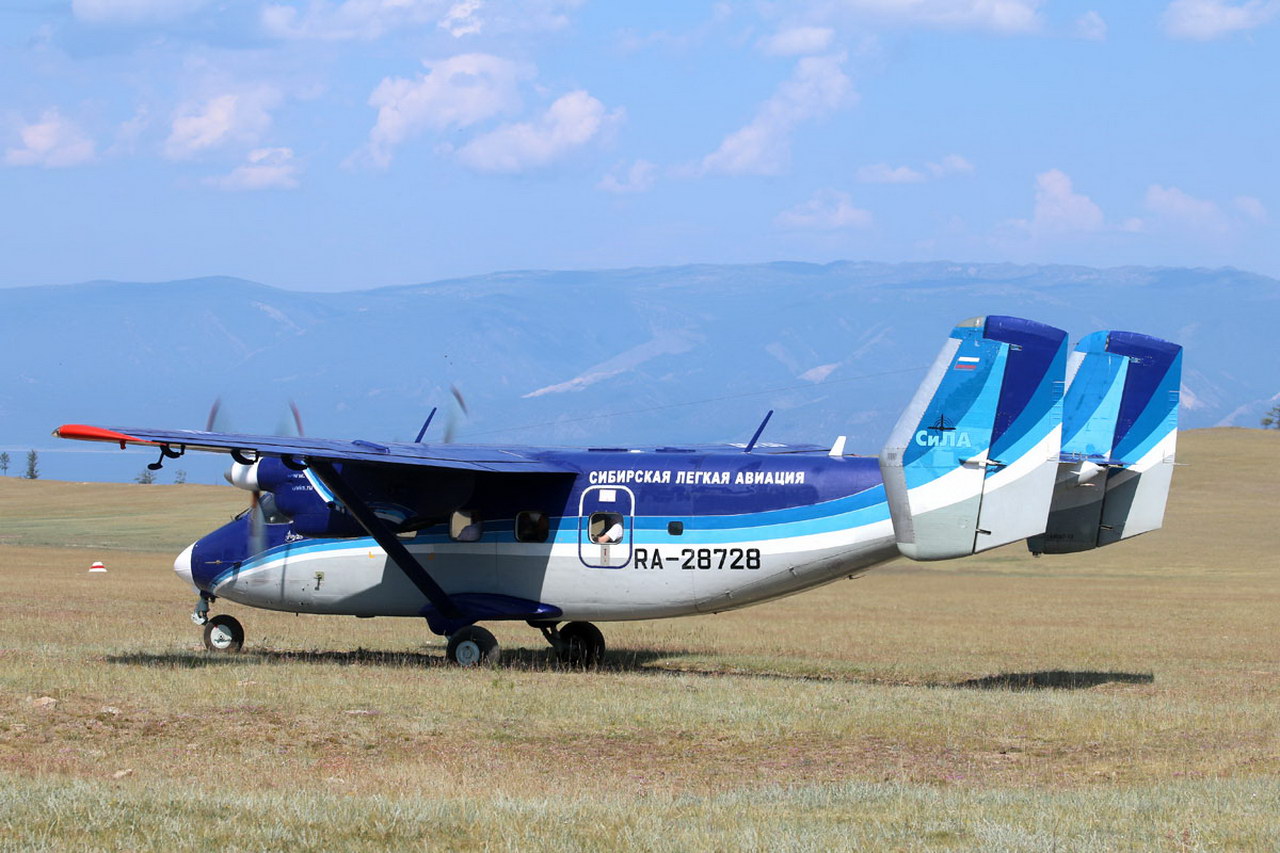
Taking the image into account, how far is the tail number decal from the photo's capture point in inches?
917

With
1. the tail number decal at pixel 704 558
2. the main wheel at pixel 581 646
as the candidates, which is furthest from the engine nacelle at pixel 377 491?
the main wheel at pixel 581 646

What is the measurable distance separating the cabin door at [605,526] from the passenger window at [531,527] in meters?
0.56

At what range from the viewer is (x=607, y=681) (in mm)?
22766

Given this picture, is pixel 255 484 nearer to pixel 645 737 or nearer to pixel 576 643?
pixel 576 643

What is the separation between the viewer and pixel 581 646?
26484 mm

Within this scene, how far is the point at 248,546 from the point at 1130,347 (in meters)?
14.3

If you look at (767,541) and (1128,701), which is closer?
(1128,701)

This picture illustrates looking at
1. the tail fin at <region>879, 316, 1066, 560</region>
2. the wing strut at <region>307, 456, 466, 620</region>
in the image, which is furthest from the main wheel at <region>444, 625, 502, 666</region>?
the tail fin at <region>879, 316, 1066, 560</region>

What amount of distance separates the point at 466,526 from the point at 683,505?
3.52m

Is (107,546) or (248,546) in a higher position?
(248,546)

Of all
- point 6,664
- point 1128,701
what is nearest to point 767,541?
point 1128,701

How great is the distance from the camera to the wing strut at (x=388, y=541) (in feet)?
78.2

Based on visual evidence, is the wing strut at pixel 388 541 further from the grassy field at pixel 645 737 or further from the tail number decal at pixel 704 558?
the tail number decal at pixel 704 558

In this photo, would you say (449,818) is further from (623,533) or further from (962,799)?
(623,533)
